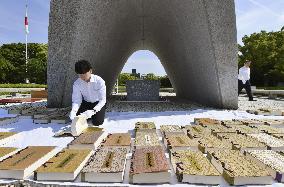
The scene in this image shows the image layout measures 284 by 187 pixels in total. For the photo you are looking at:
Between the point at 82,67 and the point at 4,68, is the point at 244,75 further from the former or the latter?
the point at 4,68

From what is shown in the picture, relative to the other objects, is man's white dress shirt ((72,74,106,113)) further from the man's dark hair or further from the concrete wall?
the concrete wall

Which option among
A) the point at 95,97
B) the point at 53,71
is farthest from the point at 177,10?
the point at 95,97

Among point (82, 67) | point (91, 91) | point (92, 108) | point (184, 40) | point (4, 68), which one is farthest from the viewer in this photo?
point (4, 68)

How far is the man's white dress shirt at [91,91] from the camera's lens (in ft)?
20.9

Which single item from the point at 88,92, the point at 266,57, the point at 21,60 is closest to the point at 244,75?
the point at 88,92

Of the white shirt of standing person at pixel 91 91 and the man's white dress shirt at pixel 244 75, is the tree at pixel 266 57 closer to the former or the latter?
the man's white dress shirt at pixel 244 75

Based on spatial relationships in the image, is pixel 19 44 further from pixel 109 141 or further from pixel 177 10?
pixel 109 141

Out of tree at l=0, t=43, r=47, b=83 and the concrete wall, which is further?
tree at l=0, t=43, r=47, b=83

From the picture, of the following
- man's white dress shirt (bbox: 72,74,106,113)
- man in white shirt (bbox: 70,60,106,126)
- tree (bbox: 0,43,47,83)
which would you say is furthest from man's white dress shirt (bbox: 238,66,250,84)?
tree (bbox: 0,43,47,83)

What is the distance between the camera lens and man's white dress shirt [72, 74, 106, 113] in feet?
20.9

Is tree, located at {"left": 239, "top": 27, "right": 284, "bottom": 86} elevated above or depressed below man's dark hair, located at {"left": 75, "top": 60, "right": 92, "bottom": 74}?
above

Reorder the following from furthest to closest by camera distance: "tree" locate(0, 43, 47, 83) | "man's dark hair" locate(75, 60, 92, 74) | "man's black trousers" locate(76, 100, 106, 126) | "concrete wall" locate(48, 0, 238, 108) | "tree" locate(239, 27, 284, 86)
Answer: "tree" locate(0, 43, 47, 83)
"tree" locate(239, 27, 284, 86)
"concrete wall" locate(48, 0, 238, 108)
"man's black trousers" locate(76, 100, 106, 126)
"man's dark hair" locate(75, 60, 92, 74)

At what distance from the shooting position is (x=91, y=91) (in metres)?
6.77

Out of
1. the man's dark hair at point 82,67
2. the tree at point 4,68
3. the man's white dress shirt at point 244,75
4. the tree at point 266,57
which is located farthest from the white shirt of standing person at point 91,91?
the tree at point 4,68
